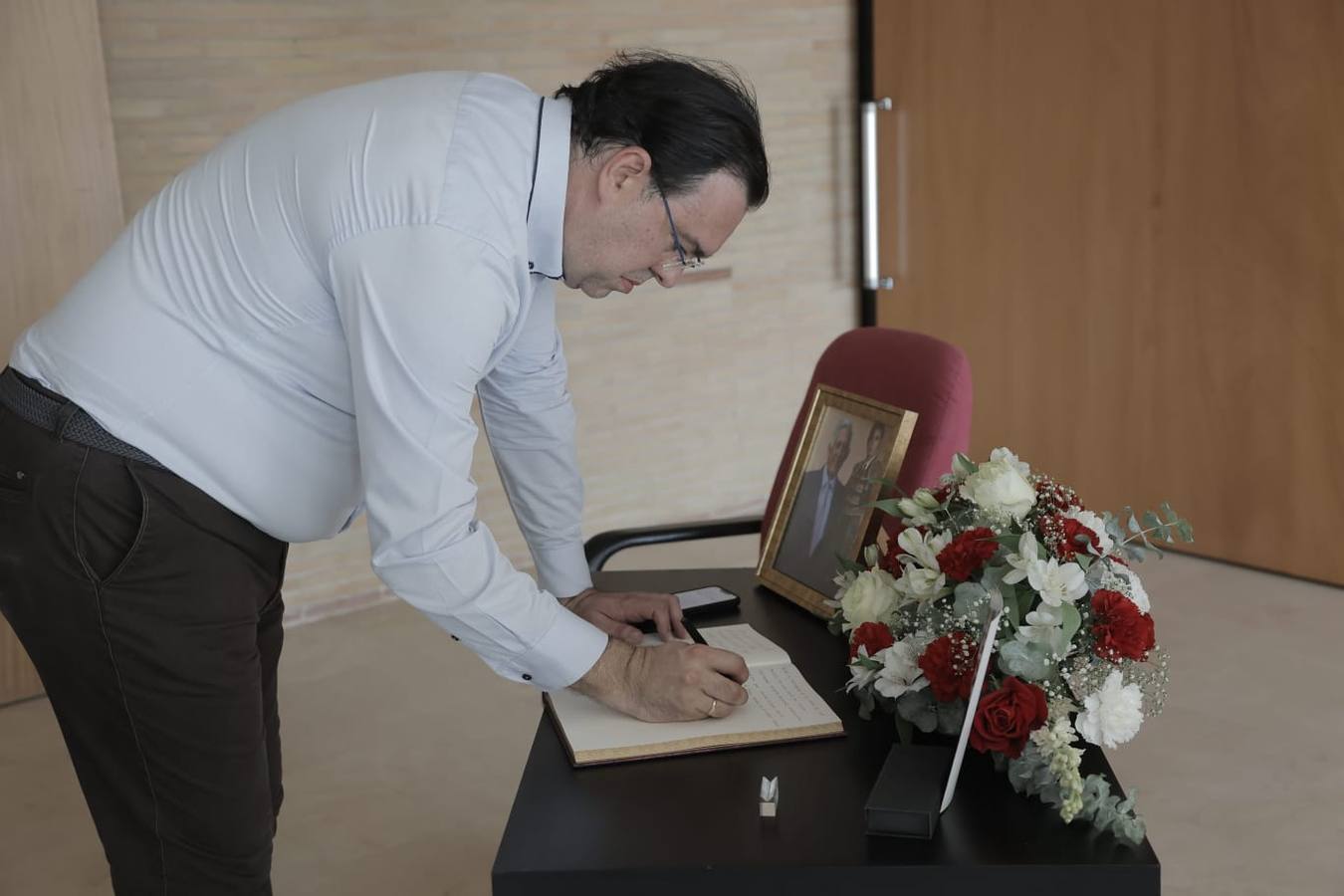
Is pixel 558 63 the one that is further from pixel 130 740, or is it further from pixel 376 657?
pixel 130 740

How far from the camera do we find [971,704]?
1.43 metres

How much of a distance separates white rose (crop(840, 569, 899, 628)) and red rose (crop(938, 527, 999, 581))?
4.8 inches

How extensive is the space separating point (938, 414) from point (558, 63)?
8.19 feet

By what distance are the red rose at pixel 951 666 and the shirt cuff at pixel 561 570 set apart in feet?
2.20

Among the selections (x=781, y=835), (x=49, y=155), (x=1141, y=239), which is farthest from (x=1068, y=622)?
(x=1141, y=239)

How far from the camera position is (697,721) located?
1.62 meters

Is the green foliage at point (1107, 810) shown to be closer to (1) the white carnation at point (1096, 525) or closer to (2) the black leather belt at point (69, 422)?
(1) the white carnation at point (1096, 525)

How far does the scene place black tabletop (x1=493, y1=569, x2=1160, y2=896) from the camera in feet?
4.40

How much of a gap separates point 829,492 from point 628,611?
1.25ft

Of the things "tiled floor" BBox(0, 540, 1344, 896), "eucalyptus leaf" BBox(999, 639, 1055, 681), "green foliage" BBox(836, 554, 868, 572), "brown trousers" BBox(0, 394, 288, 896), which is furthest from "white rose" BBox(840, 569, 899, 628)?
"tiled floor" BBox(0, 540, 1344, 896)

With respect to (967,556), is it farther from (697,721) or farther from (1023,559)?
(697,721)

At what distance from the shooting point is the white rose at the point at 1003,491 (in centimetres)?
158

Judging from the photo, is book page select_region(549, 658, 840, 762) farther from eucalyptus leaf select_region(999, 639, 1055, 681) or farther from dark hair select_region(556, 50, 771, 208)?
dark hair select_region(556, 50, 771, 208)

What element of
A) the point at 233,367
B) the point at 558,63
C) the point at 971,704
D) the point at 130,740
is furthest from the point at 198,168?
the point at 558,63
